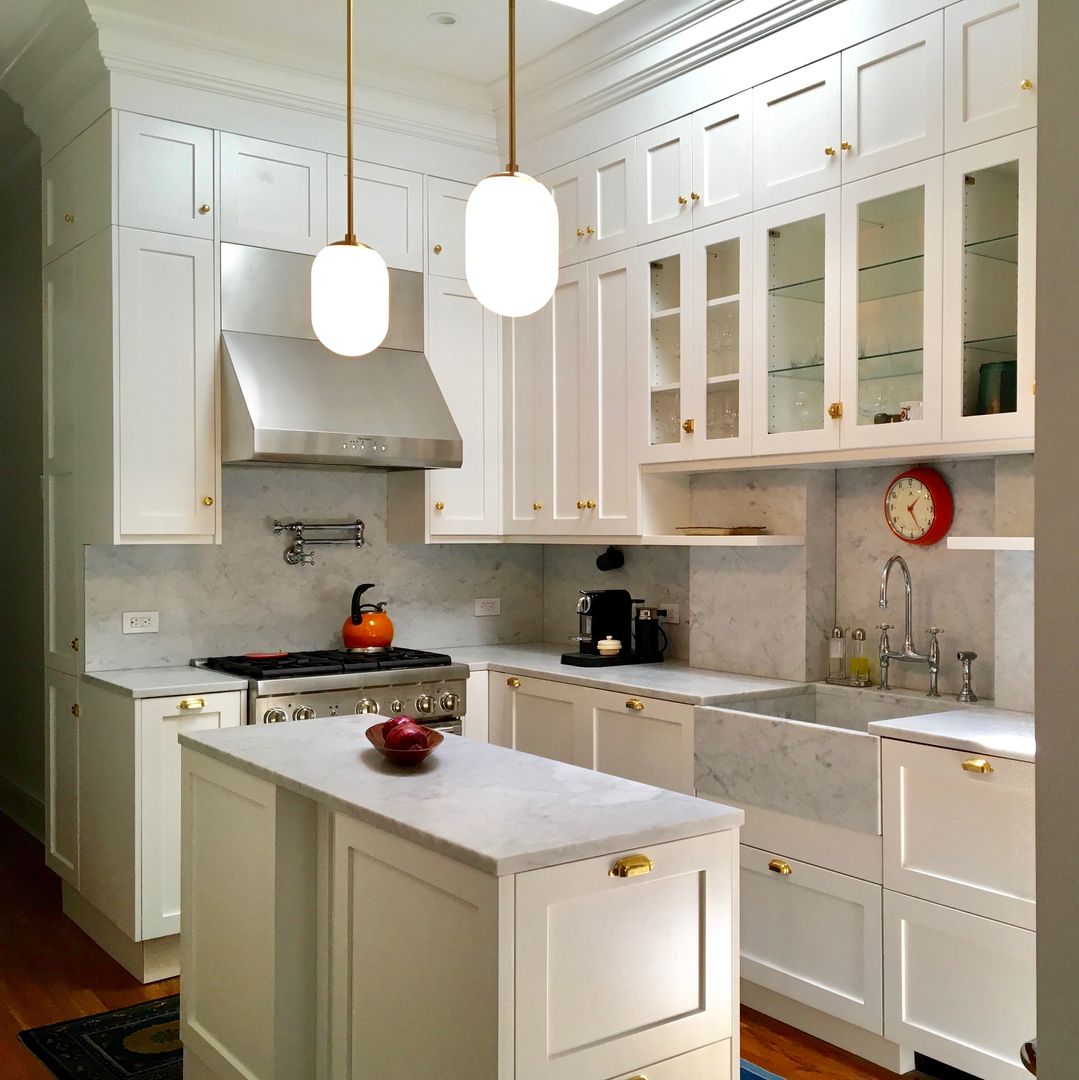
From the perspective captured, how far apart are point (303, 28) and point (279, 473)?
1667 mm

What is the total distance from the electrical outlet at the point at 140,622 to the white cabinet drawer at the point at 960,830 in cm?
269

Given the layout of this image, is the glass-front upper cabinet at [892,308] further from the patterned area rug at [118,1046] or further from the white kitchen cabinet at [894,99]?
the patterned area rug at [118,1046]

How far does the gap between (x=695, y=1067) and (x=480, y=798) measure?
0.59 meters

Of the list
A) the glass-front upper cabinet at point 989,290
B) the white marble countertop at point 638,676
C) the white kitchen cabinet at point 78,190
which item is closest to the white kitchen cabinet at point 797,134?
the glass-front upper cabinet at point 989,290

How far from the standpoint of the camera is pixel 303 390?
3945 mm

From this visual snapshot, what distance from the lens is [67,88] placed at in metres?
3.96

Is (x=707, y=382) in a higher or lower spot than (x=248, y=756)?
higher

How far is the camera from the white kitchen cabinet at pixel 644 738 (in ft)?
11.2

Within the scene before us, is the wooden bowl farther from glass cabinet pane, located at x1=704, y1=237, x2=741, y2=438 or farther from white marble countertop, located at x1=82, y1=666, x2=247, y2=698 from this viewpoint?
glass cabinet pane, located at x1=704, y1=237, x2=741, y2=438

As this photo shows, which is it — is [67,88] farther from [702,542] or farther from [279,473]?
[702,542]

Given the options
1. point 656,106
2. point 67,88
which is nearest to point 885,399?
point 656,106

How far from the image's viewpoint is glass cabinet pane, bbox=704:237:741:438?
142 inches

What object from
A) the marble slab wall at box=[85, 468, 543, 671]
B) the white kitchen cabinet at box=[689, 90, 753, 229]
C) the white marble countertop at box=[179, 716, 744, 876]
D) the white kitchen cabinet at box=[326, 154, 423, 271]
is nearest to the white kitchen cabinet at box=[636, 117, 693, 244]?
the white kitchen cabinet at box=[689, 90, 753, 229]

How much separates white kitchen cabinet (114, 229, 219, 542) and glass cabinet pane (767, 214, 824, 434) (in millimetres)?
1977
